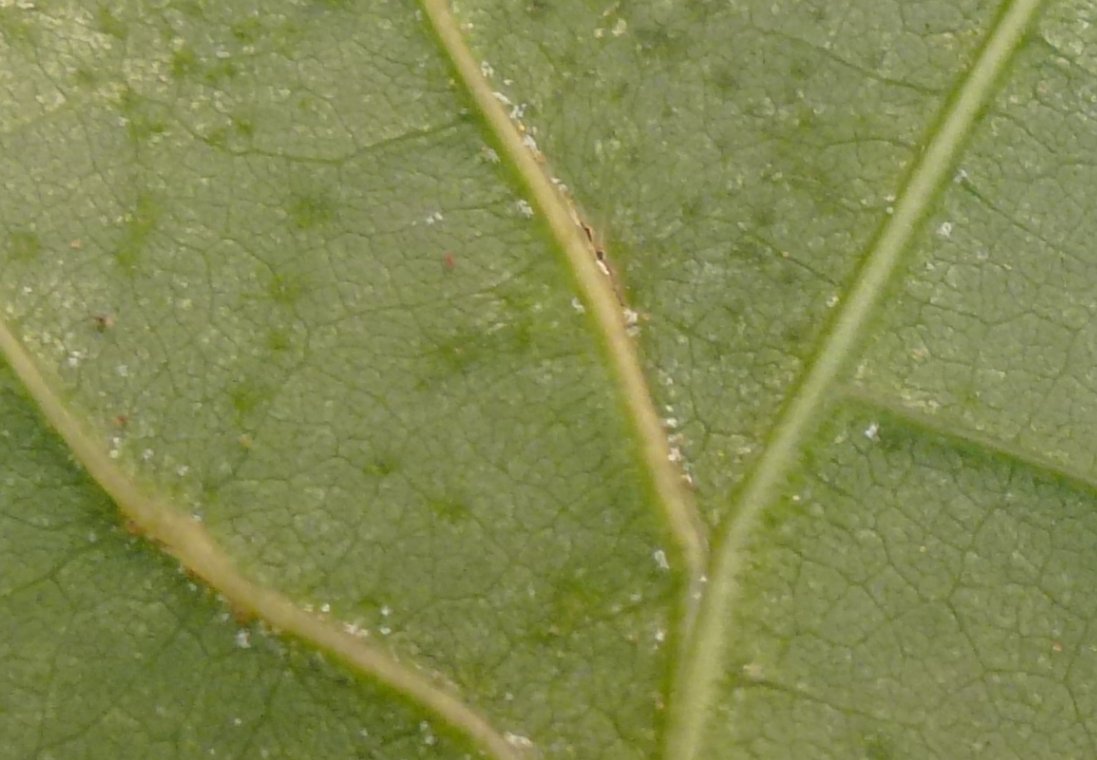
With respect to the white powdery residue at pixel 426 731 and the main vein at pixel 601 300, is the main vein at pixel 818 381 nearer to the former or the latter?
the main vein at pixel 601 300

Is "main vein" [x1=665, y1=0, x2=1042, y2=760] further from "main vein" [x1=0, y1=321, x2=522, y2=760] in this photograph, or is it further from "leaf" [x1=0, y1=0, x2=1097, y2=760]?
"main vein" [x1=0, y1=321, x2=522, y2=760]

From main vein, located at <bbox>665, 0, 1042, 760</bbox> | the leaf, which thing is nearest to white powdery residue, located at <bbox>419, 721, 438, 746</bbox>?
the leaf

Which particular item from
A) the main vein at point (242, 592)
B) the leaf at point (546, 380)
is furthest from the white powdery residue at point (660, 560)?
the main vein at point (242, 592)

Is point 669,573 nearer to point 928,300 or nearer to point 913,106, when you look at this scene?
point 928,300

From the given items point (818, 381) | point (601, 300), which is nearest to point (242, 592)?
point (601, 300)

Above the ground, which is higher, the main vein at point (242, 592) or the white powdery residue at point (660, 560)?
the white powdery residue at point (660, 560)

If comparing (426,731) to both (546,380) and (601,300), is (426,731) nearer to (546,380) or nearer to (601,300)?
(546,380)

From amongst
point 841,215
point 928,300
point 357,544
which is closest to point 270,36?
point 357,544
